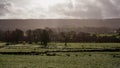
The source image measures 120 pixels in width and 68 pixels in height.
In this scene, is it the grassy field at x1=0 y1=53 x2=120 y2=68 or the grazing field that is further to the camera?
the grazing field

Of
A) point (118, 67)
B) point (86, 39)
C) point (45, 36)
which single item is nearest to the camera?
point (118, 67)

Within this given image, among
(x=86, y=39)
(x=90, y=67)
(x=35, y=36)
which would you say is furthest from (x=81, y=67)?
(x=35, y=36)

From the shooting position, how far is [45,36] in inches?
5162

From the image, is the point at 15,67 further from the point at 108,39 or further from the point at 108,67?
the point at 108,39

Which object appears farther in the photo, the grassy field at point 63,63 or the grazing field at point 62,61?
the grazing field at point 62,61

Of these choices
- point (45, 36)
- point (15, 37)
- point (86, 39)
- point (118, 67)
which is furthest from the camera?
point (15, 37)

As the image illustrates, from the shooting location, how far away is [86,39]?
147250 mm

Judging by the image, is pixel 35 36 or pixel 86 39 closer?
pixel 86 39

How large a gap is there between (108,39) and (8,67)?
99.0 metres

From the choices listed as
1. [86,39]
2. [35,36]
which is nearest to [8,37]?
[35,36]

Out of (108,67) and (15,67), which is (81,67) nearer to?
(108,67)

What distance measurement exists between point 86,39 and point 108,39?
56.7 feet

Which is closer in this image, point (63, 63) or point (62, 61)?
point (63, 63)

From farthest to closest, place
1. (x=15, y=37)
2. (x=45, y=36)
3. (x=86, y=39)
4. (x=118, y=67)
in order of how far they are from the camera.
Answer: (x=15, y=37), (x=86, y=39), (x=45, y=36), (x=118, y=67)
